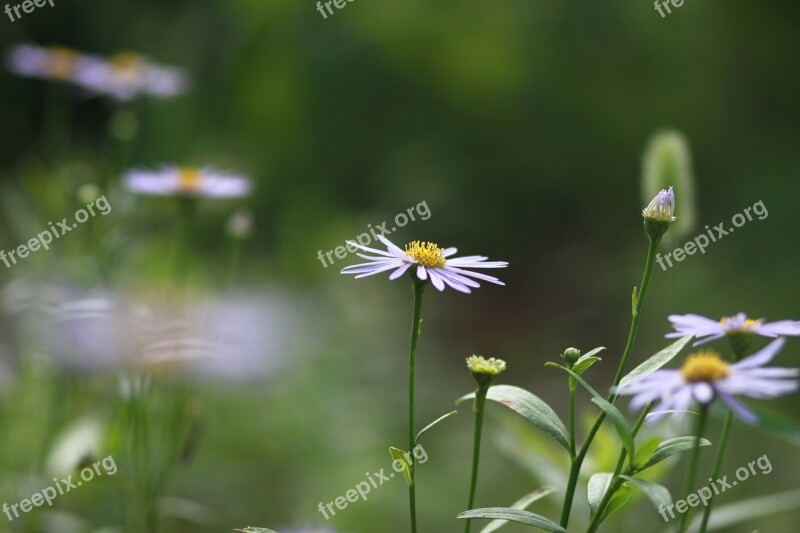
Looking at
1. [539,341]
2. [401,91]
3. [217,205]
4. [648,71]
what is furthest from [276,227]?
[648,71]

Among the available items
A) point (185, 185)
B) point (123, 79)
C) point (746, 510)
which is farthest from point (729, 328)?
point (123, 79)

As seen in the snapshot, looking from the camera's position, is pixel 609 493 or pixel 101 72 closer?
pixel 609 493

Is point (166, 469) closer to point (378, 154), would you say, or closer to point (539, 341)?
point (539, 341)

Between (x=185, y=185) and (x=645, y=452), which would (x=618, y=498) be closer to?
(x=645, y=452)

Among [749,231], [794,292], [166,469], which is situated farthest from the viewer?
[749,231]

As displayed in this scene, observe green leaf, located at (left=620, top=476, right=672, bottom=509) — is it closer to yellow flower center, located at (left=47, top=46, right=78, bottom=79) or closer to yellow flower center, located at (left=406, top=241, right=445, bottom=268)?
yellow flower center, located at (left=406, top=241, right=445, bottom=268)

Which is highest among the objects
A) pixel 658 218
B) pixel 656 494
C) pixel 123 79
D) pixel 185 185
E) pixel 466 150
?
pixel 466 150

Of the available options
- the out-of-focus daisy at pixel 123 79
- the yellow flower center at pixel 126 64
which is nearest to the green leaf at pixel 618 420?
the out-of-focus daisy at pixel 123 79
